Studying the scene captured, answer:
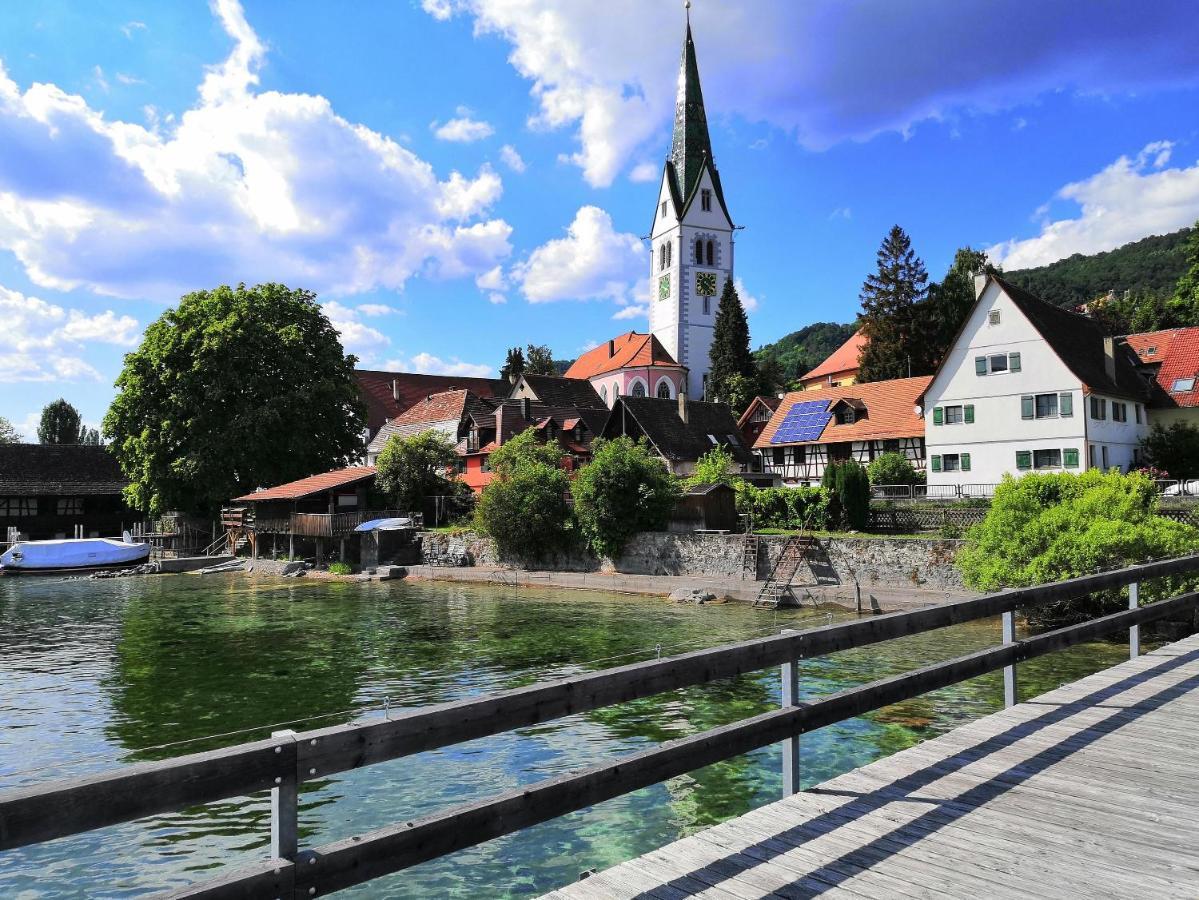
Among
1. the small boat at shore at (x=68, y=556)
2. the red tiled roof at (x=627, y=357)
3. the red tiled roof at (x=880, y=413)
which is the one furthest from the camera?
the red tiled roof at (x=627, y=357)

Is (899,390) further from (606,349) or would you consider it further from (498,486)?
(606,349)

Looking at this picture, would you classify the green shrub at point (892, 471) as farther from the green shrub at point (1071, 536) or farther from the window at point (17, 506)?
the window at point (17, 506)

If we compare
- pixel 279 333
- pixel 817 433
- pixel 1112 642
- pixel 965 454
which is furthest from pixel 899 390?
pixel 279 333

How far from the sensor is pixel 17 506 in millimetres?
66250

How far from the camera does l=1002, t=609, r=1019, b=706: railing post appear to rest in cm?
738

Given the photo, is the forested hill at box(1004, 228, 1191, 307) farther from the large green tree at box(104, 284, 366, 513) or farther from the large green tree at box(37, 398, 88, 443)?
the large green tree at box(37, 398, 88, 443)

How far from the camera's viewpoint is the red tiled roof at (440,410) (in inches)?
2635

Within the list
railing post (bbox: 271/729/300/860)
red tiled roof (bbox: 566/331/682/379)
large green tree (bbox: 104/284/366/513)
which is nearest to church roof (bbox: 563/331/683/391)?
red tiled roof (bbox: 566/331/682/379)

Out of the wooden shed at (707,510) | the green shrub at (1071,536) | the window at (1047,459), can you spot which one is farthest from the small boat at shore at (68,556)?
the window at (1047,459)

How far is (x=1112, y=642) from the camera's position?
859 inches

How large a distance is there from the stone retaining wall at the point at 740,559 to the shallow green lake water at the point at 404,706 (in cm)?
317

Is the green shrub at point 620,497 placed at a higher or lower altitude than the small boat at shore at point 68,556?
higher

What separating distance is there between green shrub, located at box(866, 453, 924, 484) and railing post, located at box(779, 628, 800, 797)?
141ft

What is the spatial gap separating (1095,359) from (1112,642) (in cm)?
2783
